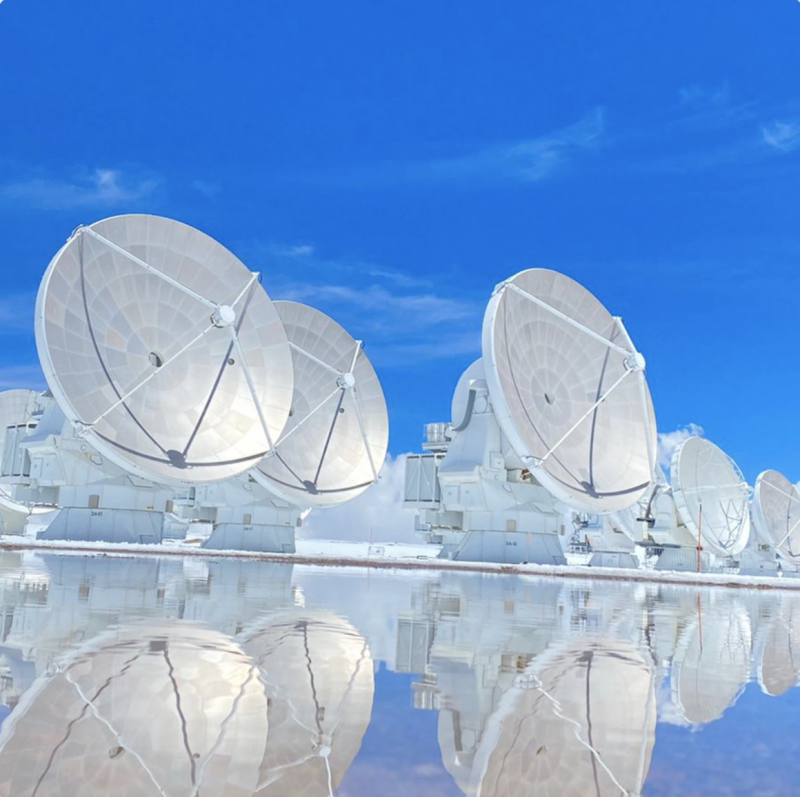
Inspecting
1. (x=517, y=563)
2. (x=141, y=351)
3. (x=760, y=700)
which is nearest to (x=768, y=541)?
(x=517, y=563)

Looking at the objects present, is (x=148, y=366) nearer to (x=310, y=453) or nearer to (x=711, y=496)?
(x=310, y=453)

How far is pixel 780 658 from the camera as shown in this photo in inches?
411

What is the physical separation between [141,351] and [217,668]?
2672cm

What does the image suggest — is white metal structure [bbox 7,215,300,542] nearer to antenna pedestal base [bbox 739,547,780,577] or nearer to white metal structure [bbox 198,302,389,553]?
white metal structure [bbox 198,302,389,553]

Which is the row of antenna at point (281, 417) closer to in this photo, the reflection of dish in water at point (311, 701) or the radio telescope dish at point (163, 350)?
the radio telescope dish at point (163, 350)

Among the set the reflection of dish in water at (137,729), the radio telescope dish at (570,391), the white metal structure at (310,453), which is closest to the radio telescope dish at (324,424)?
the white metal structure at (310,453)

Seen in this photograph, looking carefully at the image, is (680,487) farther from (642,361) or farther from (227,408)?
(227,408)

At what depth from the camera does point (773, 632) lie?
46.1ft

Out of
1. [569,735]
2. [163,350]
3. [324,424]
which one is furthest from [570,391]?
[569,735]

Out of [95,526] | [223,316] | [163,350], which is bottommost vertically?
[95,526]

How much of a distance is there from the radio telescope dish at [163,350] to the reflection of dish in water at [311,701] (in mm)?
21362

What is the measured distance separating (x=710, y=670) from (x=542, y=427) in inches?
968

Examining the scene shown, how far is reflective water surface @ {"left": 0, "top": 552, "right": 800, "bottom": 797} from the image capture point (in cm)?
477

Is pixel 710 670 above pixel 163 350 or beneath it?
beneath
